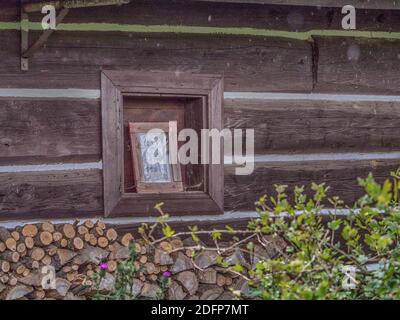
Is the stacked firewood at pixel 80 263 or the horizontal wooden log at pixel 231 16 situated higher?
the horizontal wooden log at pixel 231 16

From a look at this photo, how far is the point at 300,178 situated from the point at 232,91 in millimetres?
859

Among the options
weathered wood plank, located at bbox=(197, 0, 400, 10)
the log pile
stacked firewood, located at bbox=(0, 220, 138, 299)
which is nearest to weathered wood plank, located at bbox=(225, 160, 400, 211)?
the log pile

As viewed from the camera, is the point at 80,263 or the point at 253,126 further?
the point at 253,126

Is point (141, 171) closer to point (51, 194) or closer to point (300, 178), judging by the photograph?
point (51, 194)

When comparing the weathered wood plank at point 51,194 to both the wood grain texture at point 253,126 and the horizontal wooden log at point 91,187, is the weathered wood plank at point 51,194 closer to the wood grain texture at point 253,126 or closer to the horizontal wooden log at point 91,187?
the horizontal wooden log at point 91,187

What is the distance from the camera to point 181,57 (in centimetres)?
661

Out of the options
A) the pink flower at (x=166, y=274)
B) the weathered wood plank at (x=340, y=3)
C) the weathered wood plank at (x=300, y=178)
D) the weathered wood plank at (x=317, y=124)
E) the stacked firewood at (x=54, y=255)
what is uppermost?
the weathered wood plank at (x=340, y=3)

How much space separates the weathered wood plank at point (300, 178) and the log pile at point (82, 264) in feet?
1.70

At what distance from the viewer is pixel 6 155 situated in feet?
20.1

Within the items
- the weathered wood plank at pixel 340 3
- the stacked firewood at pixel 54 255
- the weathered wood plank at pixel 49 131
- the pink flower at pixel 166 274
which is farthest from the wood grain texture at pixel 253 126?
the pink flower at pixel 166 274

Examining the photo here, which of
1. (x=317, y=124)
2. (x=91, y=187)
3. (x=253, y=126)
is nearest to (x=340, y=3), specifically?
(x=317, y=124)

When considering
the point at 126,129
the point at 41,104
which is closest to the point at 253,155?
the point at 126,129

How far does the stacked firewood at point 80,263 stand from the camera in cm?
598

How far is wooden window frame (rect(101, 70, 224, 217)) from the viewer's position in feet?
20.9
